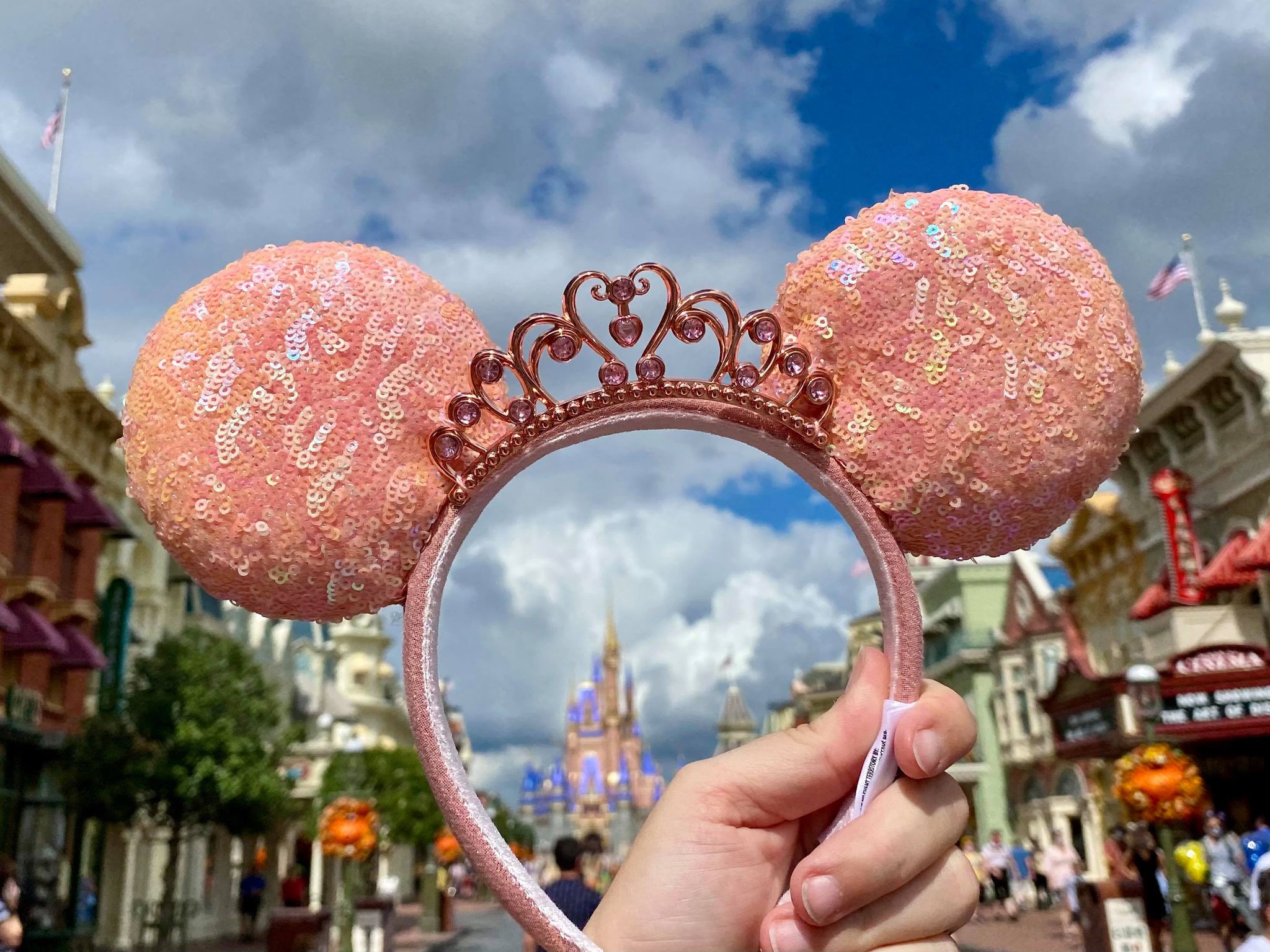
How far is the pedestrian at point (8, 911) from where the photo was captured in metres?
7.66

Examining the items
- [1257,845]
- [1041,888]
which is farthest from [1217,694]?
[1041,888]

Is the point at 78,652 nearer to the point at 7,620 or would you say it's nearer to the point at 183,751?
the point at 183,751

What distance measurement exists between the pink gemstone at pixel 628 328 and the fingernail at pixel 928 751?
3.53ft

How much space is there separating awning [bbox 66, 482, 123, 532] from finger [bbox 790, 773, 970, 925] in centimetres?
2006

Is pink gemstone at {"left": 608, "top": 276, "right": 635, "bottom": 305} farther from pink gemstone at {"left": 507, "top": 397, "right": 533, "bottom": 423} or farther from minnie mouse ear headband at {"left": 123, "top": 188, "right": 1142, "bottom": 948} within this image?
pink gemstone at {"left": 507, "top": 397, "right": 533, "bottom": 423}

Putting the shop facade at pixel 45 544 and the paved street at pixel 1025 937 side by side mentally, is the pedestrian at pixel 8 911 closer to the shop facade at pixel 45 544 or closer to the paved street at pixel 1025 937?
the shop facade at pixel 45 544

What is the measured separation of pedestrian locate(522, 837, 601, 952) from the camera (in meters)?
5.71

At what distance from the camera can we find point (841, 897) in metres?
2.20

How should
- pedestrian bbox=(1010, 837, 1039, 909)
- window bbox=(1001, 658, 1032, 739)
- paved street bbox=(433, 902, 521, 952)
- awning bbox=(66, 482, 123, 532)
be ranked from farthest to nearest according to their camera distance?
window bbox=(1001, 658, 1032, 739) < pedestrian bbox=(1010, 837, 1039, 909) < paved street bbox=(433, 902, 521, 952) < awning bbox=(66, 482, 123, 532)

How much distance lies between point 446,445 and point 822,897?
50.0 inches

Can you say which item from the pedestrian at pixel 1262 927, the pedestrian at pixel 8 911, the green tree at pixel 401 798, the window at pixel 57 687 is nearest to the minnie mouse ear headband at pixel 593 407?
the pedestrian at pixel 1262 927

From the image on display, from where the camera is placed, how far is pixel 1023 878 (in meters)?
28.1

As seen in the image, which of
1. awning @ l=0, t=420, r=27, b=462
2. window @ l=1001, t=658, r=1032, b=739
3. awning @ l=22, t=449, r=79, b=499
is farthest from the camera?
window @ l=1001, t=658, r=1032, b=739

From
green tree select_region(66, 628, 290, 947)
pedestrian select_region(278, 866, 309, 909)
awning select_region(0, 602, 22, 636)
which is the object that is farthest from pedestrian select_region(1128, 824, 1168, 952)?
awning select_region(0, 602, 22, 636)
